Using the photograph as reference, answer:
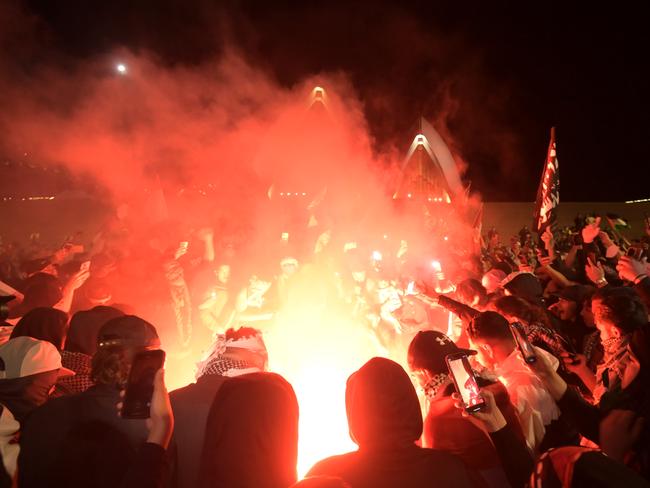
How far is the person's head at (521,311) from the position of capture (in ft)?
9.35

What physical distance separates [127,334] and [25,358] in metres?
0.50

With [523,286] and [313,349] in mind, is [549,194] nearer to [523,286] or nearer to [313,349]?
[523,286]

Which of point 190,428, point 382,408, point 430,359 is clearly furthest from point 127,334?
point 430,359

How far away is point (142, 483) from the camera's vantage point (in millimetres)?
1260

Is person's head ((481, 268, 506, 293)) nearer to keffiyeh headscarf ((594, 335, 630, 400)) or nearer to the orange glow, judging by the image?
the orange glow

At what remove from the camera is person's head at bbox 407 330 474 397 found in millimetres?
1956

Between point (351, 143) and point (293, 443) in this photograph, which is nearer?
point (293, 443)

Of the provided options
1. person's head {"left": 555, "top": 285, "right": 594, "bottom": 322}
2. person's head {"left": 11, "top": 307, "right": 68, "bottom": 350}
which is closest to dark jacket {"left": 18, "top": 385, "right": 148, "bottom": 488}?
person's head {"left": 11, "top": 307, "right": 68, "bottom": 350}

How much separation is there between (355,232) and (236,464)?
17.4 ft

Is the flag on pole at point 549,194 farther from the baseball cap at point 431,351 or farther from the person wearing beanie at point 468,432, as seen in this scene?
the person wearing beanie at point 468,432

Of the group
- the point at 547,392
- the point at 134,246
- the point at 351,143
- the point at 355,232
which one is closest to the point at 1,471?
the point at 547,392

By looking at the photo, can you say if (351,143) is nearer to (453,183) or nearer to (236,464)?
(236,464)

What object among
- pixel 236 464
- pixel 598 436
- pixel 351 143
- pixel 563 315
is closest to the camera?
pixel 236 464

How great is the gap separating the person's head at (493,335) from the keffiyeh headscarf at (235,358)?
1.37m
